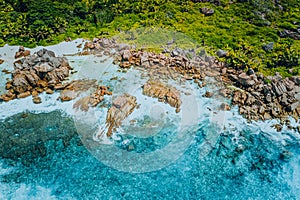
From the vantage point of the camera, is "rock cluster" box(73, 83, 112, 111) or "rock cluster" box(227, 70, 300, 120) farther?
"rock cluster" box(73, 83, 112, 111)

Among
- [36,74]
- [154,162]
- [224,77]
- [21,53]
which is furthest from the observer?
[21,53]

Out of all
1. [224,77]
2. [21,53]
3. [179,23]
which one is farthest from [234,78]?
[21,53]

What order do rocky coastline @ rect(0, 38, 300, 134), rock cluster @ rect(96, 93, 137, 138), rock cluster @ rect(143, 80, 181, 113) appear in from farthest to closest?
rock cluster @ rect(143, 80, 181, 113) < rocky coastline @ rect(0, 38, 300, 134) < rock cluster @ rect(96, 93, 137, 138)

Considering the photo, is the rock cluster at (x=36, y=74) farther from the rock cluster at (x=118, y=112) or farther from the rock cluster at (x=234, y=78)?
the rock cluster at (x=118, y=112)

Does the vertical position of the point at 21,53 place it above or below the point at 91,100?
above

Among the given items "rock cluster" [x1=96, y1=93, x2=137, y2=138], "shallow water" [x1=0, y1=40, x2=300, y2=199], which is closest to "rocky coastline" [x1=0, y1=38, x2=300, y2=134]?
"shallow water" [x1=0, y1=40, x2=300, y2=199]

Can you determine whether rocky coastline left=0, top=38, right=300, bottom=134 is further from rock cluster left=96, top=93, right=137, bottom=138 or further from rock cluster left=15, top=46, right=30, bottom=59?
rock cluster left=96, top=93, right=137, bottom=138

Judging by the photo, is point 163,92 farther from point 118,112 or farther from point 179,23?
point 179,23
